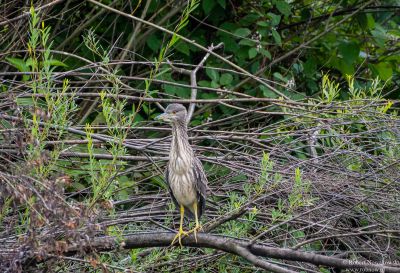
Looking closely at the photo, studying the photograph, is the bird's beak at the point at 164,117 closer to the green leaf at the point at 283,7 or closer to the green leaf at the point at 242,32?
the green leaf at the point at 242,32

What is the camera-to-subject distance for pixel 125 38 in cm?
714

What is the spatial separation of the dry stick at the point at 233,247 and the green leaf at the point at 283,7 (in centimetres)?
357

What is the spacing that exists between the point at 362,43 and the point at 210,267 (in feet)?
12.9

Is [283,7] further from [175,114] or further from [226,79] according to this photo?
[175,114]

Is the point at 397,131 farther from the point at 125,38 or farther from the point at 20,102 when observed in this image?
the point at 125,38

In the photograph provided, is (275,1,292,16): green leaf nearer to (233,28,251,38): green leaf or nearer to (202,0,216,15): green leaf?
(233,28,251,38): green leaf

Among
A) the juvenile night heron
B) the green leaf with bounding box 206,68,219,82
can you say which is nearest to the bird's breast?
the juvenile night heron

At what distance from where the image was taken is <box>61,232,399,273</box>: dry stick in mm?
3770

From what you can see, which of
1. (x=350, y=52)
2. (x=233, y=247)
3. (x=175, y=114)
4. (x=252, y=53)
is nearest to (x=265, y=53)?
(x=252, y=53)

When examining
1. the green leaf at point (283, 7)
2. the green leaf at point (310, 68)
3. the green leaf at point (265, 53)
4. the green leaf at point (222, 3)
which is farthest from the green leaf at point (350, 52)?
the green leaf at point (222, 3)

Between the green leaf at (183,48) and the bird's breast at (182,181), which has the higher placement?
the green leaf at (183,48)

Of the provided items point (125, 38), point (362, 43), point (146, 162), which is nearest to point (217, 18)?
point (125, 38)

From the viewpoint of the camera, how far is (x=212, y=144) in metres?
6.16

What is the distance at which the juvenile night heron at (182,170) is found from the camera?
200 inches
